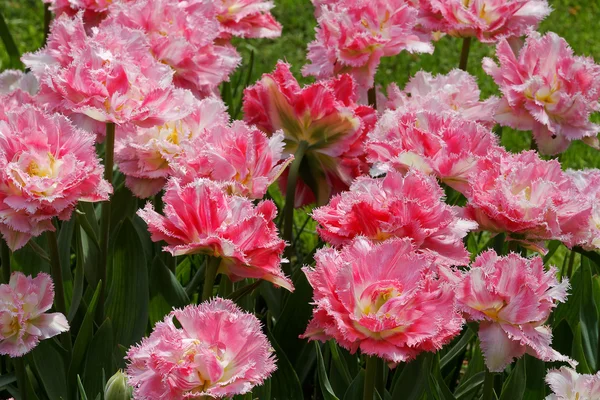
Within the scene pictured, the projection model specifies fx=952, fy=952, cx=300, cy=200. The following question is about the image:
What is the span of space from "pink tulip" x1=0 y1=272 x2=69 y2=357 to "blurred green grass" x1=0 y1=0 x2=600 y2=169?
2.65m

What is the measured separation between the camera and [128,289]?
178 cm

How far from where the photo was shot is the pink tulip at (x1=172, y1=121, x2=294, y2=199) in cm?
152

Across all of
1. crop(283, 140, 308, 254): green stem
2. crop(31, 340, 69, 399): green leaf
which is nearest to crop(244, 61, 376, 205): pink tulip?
crop(283, 140, 308, 254): green stem

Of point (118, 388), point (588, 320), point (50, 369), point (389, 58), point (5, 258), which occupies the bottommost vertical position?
point (389, 58)

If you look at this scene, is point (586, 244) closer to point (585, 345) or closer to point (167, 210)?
point (585, 345)

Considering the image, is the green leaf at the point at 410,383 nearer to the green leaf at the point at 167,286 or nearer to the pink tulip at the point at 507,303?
the pink tulip at the point at 507,303

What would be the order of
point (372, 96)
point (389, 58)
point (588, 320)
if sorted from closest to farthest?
1. point (588, 320)
2. point (372, 96)
3. point (389, 58)

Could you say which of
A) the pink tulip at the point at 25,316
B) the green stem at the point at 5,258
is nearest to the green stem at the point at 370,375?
the pink tulip at the point at 25,316

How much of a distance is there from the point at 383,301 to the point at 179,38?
2.92 ft

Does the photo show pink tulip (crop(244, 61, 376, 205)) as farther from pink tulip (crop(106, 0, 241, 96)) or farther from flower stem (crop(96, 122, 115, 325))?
flower stem (crop(96, 122, 115, 325))

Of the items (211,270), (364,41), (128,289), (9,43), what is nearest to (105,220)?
(128,289)

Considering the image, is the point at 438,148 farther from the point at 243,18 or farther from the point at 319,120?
the point at 243,18

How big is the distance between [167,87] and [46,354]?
1.65 feet

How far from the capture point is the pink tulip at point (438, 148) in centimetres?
158
